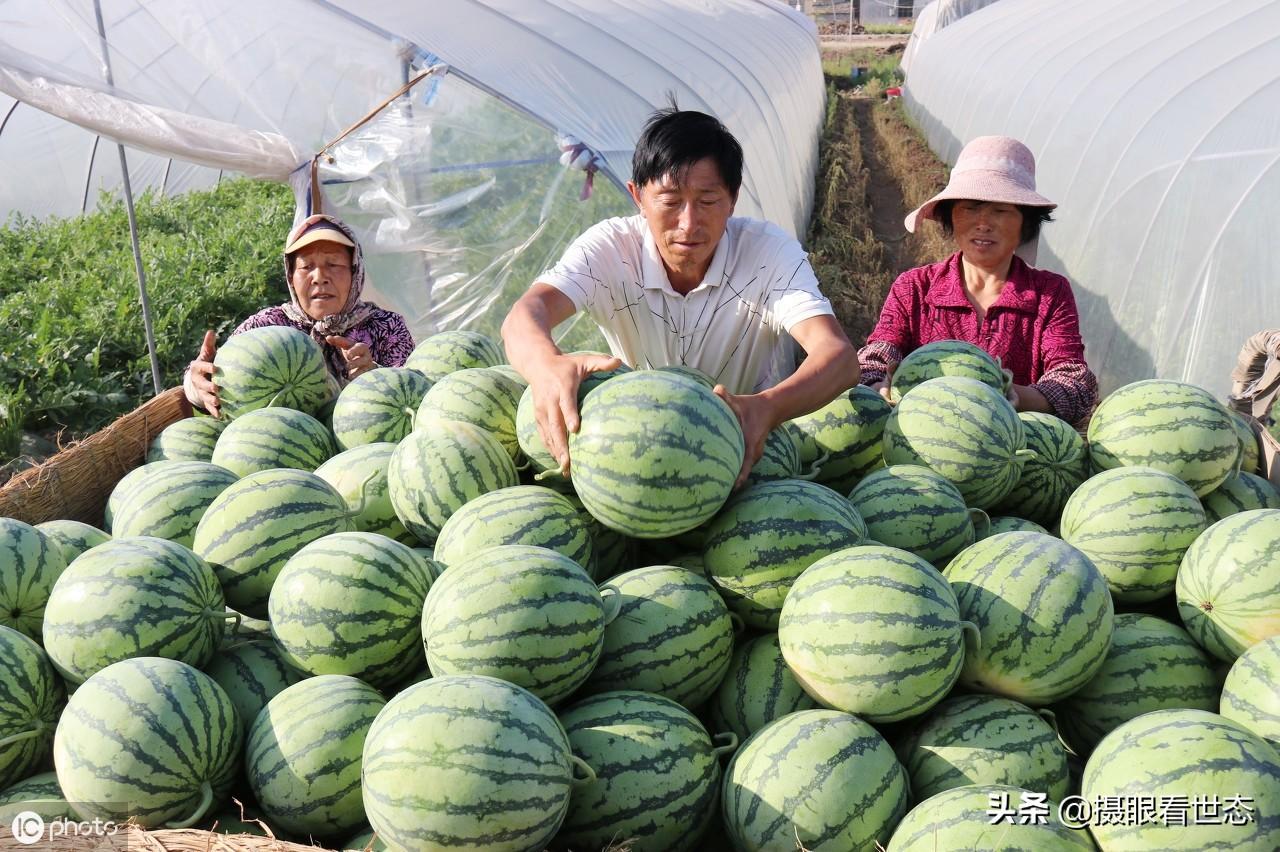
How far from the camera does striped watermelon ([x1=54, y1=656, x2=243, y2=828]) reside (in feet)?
6.21

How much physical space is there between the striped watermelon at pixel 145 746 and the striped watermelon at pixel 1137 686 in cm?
181

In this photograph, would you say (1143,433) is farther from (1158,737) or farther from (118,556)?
(118,556)

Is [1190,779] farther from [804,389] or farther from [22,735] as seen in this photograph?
[22,735]

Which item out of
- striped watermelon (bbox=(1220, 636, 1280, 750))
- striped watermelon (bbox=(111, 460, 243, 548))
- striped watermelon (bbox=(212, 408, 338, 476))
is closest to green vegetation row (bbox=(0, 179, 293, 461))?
striped watermelon (bbox=(212, 408, 338, 476))

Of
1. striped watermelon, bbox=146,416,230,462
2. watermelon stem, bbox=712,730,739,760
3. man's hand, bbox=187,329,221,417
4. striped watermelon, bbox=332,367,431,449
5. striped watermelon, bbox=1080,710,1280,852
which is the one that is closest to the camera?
striped watermelon, bbox=1080,710,1280,852

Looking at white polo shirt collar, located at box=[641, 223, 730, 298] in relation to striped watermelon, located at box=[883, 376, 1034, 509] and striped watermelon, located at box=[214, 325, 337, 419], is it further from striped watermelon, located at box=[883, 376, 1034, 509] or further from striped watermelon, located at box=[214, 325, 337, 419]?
striped watermelon, located at box=[214, 325, 337, 419]

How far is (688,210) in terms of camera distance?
3.24 m

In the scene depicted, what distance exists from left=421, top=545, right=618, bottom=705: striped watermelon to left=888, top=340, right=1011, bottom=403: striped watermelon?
1601mm

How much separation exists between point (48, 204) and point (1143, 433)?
42.8 feet

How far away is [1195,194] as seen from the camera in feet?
20.4

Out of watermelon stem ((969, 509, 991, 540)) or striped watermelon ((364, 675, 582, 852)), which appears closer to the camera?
striped watermelon ((364, 675, 582, 852))

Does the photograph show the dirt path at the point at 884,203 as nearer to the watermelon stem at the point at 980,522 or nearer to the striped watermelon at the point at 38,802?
the watermelon stem at the point at 980,522

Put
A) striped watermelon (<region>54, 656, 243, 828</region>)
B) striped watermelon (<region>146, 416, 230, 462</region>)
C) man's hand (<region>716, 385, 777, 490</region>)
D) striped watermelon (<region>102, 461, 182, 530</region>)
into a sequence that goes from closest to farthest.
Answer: striped watermelon (<region>54, 656, 243, 828</region>)
man's hand (<region>716, 385, 777, 490</region>)
striped watermelon (<region>102, 461, 182, 530</region>)
striped watermelon (<region>146, 416, 230, 462</region>)

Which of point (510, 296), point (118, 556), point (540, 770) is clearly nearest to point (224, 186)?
point (510, 296)
